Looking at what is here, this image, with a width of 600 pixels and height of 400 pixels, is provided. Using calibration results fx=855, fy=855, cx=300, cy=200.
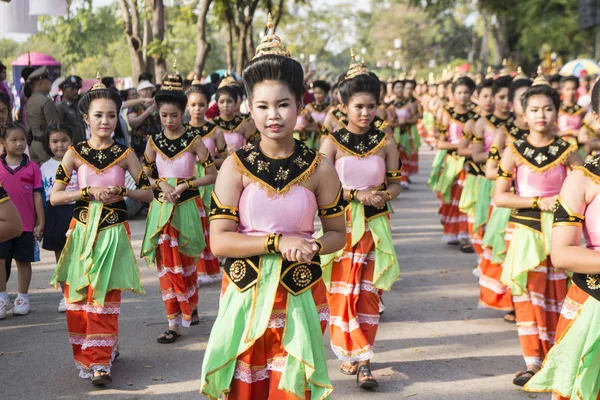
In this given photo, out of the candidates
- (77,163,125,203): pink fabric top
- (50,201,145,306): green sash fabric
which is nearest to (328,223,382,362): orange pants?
(50,201,145,306): green sash fabric

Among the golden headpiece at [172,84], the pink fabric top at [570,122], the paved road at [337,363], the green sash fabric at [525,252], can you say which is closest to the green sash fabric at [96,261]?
the paved road at [337,363]

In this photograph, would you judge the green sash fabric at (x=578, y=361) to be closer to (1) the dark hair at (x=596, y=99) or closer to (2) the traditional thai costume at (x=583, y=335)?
(2) the traditional thai costume at (x=583, y=335)

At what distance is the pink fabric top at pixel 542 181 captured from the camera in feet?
18.7

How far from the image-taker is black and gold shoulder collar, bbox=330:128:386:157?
5865 millimetres

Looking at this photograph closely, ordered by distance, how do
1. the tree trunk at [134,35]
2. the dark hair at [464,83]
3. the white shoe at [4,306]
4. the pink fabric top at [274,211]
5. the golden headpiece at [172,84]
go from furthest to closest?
the tree trunk at [134,35]
the dark hair at [464,83]
the white shoe at [4,306]
the golden headpiece at [172,84]
the pink fabric top at [274,211]

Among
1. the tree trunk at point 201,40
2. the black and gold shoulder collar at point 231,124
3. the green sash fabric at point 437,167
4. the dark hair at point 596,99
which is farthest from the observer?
the tree trunk at point 201,40

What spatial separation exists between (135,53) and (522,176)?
12445 millimetres

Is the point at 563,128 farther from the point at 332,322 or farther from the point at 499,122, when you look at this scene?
the point at 332,322

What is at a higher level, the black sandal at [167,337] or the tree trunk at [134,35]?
the tree trunk at [134,35]

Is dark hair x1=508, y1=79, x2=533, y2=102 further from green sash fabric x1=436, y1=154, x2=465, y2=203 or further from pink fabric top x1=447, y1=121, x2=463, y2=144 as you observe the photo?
green sash fabric x1=436, y1=154, x2=465, y2=203

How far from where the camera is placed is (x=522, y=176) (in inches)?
229

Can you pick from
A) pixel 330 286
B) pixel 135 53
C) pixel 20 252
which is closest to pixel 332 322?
pixel 330 286

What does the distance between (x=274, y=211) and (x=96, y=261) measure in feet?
7.89

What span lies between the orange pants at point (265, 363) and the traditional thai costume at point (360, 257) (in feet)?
6.82
